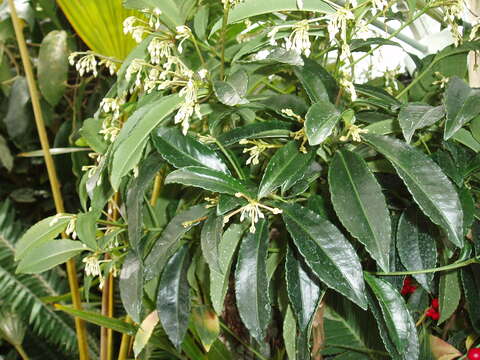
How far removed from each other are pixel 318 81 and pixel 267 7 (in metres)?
0.11

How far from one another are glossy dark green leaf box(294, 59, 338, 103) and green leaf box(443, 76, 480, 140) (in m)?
0.13

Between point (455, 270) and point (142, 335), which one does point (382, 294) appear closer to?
point (455, 270)

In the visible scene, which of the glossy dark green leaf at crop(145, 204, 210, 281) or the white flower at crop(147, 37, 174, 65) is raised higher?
the white flower at crop(147, 37, 174, 65)

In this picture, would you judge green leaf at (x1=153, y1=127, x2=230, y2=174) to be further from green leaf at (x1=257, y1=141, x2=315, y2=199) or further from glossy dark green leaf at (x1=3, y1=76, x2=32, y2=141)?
glossy dark green leaf at (x1=3, y1=76, x2=32, y2=141)

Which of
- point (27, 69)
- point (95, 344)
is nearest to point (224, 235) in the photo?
point (27, 69)

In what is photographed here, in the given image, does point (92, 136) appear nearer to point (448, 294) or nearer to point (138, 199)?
point (138, 199)

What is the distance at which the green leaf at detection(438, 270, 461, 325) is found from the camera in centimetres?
66

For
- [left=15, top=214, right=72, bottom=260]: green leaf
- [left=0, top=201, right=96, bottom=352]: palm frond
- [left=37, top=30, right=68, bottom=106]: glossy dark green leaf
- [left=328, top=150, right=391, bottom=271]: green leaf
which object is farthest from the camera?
[left=0, top=201, right=96, bottom=352]: palm frond

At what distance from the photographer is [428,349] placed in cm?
78

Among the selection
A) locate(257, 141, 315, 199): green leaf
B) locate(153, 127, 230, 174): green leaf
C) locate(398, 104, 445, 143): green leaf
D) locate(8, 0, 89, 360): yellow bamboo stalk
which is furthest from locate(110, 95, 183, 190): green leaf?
locate(8, 0, 89, 360): yellow bamboo stalk

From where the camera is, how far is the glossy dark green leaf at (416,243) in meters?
0.59

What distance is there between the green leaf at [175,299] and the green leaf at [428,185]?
321mm

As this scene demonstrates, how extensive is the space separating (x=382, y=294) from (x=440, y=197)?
14 centimetres

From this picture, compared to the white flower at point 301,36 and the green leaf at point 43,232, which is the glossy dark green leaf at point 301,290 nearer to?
the white flower at point 301,36
